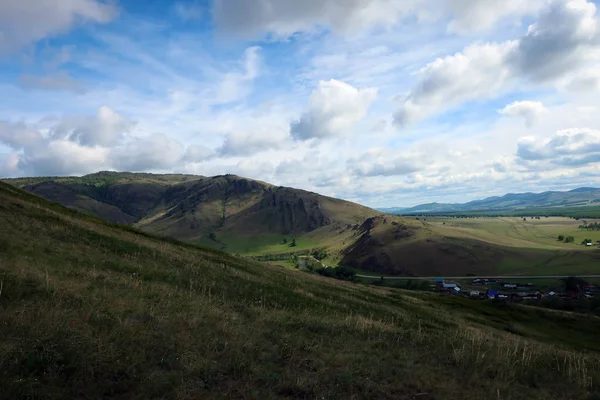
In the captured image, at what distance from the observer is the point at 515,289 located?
502 feet

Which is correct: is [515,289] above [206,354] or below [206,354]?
below

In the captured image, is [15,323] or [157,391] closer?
[157,391]

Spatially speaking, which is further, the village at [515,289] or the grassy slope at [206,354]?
the village at [515,289]

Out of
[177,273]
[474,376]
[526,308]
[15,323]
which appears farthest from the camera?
[526,308]

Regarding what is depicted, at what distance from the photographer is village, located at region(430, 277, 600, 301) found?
13290 centimetres

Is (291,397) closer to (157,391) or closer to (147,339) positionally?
(157,391)

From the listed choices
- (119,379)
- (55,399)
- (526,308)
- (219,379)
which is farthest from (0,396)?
(526,308)

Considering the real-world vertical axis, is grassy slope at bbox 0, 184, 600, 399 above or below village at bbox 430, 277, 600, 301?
above

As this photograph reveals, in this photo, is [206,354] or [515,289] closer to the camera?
[206,354]

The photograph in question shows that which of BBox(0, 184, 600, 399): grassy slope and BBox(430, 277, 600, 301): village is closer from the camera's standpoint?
BBox(0, 184, 600, 399): grassy slope

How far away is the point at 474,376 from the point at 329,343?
4715 millimetres

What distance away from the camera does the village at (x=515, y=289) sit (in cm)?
13290

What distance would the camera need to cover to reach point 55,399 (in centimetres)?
706

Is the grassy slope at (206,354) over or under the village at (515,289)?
over
